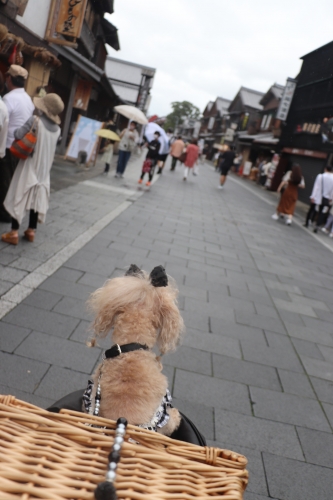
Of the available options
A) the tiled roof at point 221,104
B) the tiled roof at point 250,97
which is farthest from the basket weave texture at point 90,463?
the tiled roof at point 221,104

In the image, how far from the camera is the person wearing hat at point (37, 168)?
493 cm

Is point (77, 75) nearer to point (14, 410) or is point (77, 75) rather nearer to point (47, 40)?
point (47, 40)

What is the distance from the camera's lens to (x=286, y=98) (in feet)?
73.3

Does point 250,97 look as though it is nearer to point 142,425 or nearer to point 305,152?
point 305,152

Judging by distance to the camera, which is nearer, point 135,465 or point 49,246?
point 135,465

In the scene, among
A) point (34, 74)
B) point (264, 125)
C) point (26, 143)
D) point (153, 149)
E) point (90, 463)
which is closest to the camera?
point (90, 463)

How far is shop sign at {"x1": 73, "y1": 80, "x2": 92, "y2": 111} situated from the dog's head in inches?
627

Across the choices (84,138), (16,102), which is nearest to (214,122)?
(84,138)

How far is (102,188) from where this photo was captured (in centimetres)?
1168

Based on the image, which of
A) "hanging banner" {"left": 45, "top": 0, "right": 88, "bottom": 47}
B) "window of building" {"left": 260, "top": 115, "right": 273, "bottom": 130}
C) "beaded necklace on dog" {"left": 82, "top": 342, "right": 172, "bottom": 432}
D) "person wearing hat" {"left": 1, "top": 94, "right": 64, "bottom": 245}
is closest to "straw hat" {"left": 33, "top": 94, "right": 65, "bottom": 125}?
"person wearing hat" {"left": 1, "top": 94, "right": 64, "bottom": 245}

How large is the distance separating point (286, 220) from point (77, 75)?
30.1 ft

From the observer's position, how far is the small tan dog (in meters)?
1.55

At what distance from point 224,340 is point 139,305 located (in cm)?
288

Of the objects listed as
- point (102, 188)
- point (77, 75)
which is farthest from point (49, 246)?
point (77, 75)
